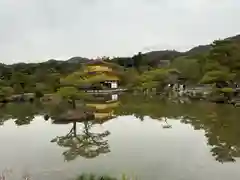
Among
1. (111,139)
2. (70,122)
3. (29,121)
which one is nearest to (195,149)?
(111,139)

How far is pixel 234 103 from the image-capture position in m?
15.6

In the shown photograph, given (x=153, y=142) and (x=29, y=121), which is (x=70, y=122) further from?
(x=153, y=142)

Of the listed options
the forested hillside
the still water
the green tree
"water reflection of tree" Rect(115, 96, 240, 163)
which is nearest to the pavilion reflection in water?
the still water

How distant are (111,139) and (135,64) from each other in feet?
93.4

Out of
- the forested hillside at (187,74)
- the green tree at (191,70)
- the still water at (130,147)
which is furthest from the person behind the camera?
the green tree at (191,70)

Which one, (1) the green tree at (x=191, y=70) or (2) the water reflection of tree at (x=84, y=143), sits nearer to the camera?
(2) the water reflection of tree at (x=84, y=143)

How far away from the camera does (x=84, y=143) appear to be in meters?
8.45

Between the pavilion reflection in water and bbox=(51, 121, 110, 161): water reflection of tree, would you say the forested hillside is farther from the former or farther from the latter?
bbox=(51, 121, 110, 161): water reflection of tree

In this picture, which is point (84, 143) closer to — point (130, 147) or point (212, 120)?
point (130, 147)

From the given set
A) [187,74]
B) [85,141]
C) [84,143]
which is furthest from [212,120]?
[187,74]

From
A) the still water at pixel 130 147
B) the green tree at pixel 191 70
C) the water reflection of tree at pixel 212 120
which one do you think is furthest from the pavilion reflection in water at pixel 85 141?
the green tree at pixel 191 70

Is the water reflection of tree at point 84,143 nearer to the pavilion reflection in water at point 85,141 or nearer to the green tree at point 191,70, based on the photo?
the pavilion reflection in water at point 85,141

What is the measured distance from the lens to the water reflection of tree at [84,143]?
24.6ft

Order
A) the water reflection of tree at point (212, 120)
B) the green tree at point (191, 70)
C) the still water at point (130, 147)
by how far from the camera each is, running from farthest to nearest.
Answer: the green tree at point (191, 70), the water reflection of tree at point (212, 120), the still water at point (130, 147)
